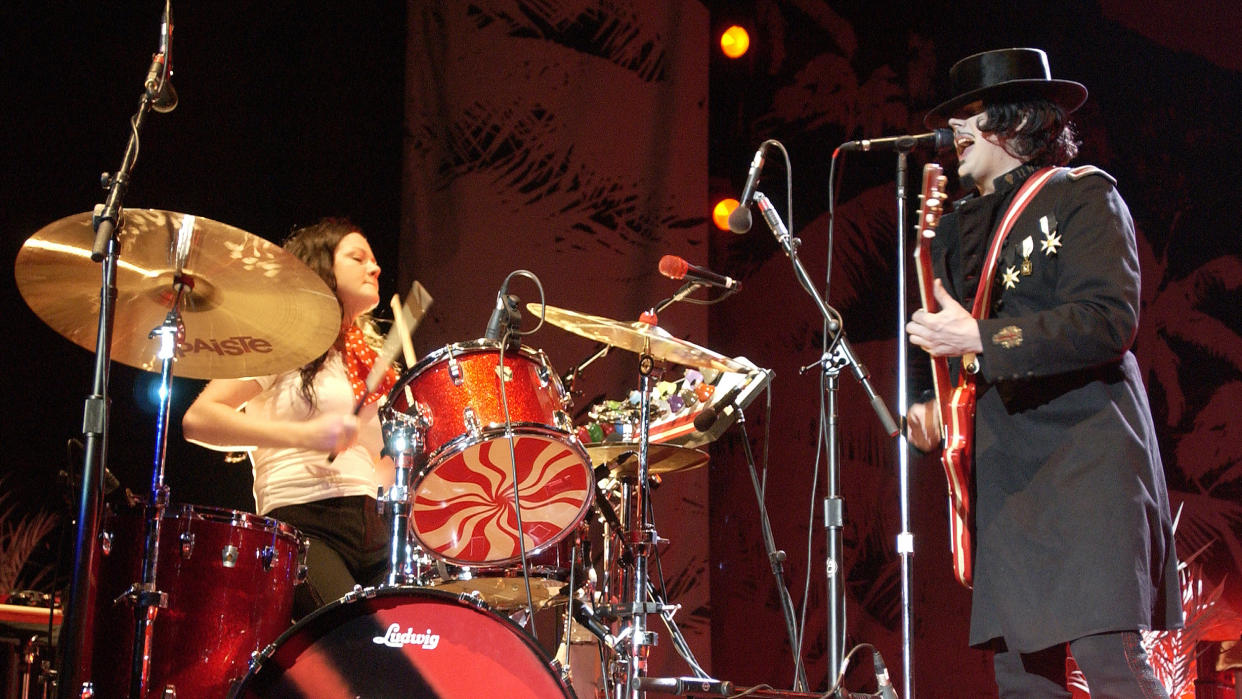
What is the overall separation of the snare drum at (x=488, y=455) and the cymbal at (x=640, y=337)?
0.20 metres

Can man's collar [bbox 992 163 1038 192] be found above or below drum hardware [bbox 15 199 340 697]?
above

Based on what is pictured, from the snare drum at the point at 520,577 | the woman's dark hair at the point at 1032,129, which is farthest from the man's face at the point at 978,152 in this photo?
the snare drum at the point at 520,577

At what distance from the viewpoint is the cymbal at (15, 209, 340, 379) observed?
2.87 m

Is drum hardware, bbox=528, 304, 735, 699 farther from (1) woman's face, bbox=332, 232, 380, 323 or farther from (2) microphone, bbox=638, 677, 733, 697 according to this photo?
(1) woman's face, bbox=332, 232, 380, 323

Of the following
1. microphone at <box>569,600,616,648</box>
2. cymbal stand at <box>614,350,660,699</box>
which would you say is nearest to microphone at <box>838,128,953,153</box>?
cymbal stand at <box>614,350,660,699</box>

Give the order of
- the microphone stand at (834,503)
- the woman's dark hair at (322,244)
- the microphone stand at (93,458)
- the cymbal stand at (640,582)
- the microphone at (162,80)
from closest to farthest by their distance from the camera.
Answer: the microphone stand at (93,458) → the microphone at (162,80) → the microphone stand at (834,503) → the cymbal stand at (640,582) → the woman's dark hair at (322,244)

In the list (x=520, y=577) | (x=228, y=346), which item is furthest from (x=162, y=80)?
(x=520, y=577)

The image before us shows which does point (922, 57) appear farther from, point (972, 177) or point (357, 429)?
point (357, 429)

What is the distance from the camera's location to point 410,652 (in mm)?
2609

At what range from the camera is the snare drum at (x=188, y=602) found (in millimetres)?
2785

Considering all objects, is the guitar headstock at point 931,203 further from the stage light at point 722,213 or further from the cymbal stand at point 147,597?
the stage light at point 722,213

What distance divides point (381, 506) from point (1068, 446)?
1724 mm

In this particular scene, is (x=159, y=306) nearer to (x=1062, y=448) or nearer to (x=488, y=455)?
(x=488, y=455)

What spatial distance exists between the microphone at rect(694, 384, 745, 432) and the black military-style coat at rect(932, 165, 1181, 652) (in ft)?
4.08
